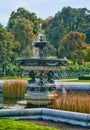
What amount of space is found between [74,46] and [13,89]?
3966cm

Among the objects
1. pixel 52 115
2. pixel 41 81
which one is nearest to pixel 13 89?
pixel 41 81

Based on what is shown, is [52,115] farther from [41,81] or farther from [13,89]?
[13,89]

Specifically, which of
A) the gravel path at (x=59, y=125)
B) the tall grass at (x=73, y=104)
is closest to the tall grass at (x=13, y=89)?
the tall grass at (x=73, y=104)

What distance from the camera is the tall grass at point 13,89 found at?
719 inches

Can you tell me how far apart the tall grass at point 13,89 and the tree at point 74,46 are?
3884 centimetres

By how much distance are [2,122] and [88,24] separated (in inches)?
2648

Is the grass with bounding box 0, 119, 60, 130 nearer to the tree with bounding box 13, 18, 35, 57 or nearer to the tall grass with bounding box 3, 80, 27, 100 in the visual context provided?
the tall grass with bounding box 3, 80, 27, 100

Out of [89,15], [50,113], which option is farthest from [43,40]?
[89,15]

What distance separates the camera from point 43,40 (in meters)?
16.6

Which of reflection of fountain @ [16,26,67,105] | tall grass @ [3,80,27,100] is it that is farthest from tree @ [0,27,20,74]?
reflection of fountain @ [16,26,67,105]

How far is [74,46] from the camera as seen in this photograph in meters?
57.6

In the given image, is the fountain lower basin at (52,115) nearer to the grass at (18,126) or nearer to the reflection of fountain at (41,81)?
the grass at (18,126)

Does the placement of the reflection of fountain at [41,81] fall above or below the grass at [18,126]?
above

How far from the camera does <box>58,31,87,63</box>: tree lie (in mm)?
57544
